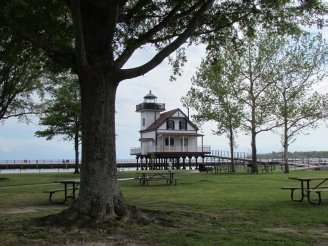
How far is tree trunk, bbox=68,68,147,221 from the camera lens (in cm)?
709

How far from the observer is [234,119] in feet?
105

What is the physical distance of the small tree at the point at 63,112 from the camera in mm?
29453

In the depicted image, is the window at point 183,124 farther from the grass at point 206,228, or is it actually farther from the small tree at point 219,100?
the grass at point 206,228

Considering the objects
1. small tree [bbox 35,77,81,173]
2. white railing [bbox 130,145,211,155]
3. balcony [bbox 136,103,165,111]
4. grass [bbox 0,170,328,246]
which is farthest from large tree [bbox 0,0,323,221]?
balcony [bbox 136,103,165,111]

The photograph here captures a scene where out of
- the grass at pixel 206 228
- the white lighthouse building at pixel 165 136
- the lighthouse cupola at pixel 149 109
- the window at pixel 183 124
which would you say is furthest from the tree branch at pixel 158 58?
the lighthouse cupola at pixel 149 109

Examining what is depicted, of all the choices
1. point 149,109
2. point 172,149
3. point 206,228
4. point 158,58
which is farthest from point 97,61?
point 149,109

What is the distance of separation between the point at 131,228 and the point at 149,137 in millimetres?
46641

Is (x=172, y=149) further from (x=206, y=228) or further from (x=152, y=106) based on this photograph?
(x=206, y=228)

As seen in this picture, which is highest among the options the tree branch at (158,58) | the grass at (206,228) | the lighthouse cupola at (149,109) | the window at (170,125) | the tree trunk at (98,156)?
the lighthouse cupola at (149,109)

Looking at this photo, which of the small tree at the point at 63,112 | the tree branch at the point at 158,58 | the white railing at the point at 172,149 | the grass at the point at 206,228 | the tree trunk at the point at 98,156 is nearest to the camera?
the grass at the point at 206,228

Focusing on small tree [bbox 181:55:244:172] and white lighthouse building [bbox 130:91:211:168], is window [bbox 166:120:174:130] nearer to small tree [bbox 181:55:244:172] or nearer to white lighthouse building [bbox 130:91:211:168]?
white lighthouse building [bbox 130:91:211:168]

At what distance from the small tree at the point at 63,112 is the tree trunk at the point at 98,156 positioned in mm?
21022

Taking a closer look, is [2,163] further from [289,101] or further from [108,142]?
[108,142]

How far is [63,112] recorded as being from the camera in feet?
103
